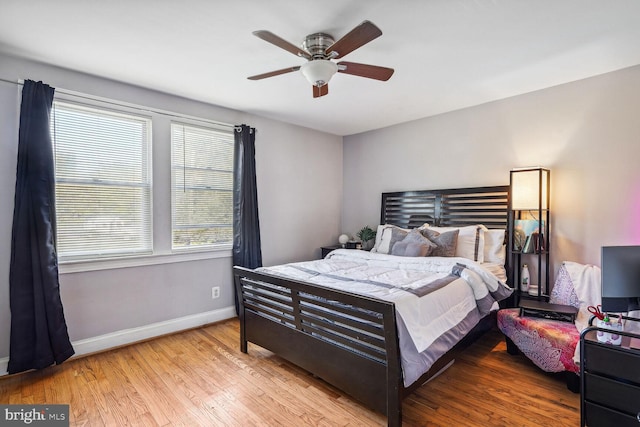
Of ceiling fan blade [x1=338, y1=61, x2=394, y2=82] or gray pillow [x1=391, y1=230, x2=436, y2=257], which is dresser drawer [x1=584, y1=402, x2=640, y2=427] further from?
ceiling fan blade [x1=338, y1=61, x2=394, y2=82]

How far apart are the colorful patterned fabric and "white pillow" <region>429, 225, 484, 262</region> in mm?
754

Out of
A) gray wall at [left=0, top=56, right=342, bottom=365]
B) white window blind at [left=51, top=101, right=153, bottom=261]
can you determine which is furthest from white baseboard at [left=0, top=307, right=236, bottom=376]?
white window blind at [left=51, top=101, right=153, bottom=261]

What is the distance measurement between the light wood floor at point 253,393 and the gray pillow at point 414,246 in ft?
3.34

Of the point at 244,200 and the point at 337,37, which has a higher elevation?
the point at 337,37

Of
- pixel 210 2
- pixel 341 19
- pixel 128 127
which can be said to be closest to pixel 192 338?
pixel 128 127

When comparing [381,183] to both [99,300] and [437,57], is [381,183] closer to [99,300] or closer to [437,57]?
[437,57]

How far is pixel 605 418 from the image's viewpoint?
164 cm

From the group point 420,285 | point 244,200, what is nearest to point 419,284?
point 420,285

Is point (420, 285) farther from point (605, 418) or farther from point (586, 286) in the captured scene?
point (586, 286)

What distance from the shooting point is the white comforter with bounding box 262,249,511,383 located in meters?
1.99

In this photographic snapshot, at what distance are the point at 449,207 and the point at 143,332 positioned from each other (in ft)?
11.9

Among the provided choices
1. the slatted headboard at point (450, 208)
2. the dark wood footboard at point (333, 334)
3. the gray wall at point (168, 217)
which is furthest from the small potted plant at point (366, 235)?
the dark wood footboard at point (333, 334)

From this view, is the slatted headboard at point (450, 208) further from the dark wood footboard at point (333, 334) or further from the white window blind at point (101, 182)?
the white window blind at point (101, 182)

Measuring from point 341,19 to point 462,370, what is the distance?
9.05ft
